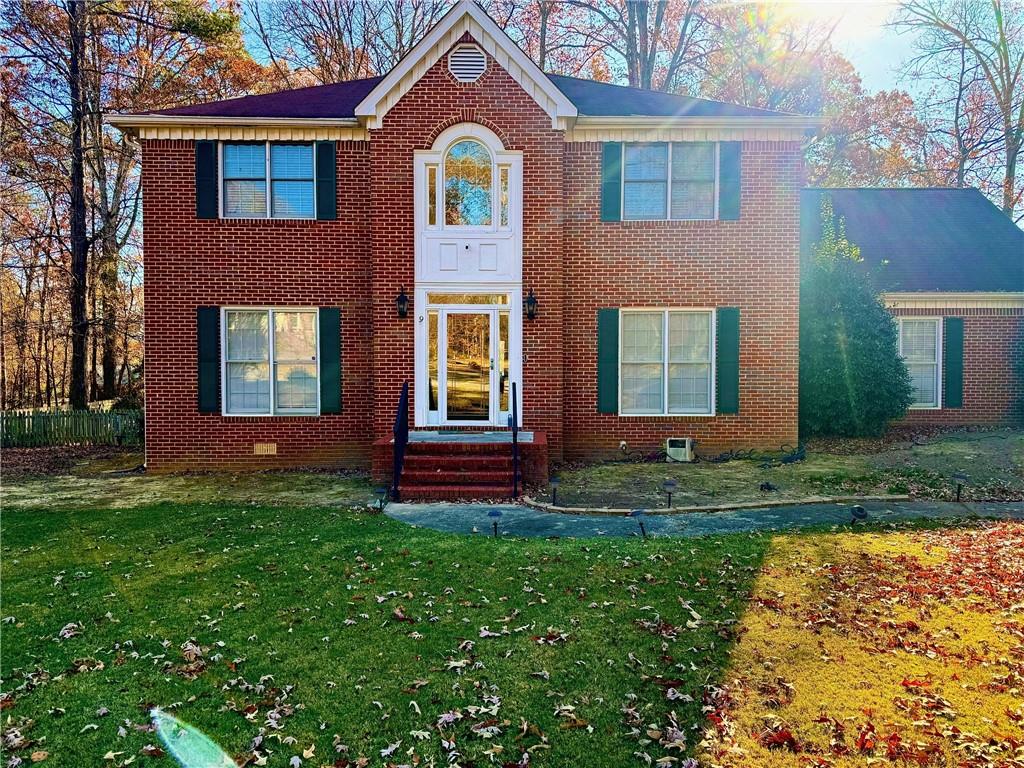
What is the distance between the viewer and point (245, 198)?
11.3m

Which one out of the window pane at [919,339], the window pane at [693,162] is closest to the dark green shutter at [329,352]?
the window pane at [693,162]

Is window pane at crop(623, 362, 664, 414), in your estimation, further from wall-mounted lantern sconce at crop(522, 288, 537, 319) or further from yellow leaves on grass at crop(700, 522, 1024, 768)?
yellow leaves on grass at crop(700, 522, 1024, 768)

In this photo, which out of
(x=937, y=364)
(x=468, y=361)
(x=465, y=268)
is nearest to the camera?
(x=465, y=268)

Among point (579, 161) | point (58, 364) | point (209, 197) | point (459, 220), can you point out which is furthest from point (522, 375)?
point (58, 364)

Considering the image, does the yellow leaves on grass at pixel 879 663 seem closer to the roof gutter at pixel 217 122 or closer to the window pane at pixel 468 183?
the window pane at pixel 468 183

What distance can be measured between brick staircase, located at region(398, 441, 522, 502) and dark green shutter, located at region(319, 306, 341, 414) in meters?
2.52

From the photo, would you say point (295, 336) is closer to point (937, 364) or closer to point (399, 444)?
point (399, 444)

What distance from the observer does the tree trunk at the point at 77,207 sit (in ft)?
56.4

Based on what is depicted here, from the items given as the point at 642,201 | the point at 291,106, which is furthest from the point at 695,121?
the point at 291,106

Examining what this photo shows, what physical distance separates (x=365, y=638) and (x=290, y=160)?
933 centimetres

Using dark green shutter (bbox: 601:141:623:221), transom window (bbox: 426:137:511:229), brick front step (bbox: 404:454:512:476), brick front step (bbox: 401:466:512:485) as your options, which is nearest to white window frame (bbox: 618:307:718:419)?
dark green shutter (bbox: 601:141:623:221)

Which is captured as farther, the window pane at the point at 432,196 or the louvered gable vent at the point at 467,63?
the window pane at the point at 432,196

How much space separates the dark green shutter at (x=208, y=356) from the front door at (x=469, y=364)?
3.84 m

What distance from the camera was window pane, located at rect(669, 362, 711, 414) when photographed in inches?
455
